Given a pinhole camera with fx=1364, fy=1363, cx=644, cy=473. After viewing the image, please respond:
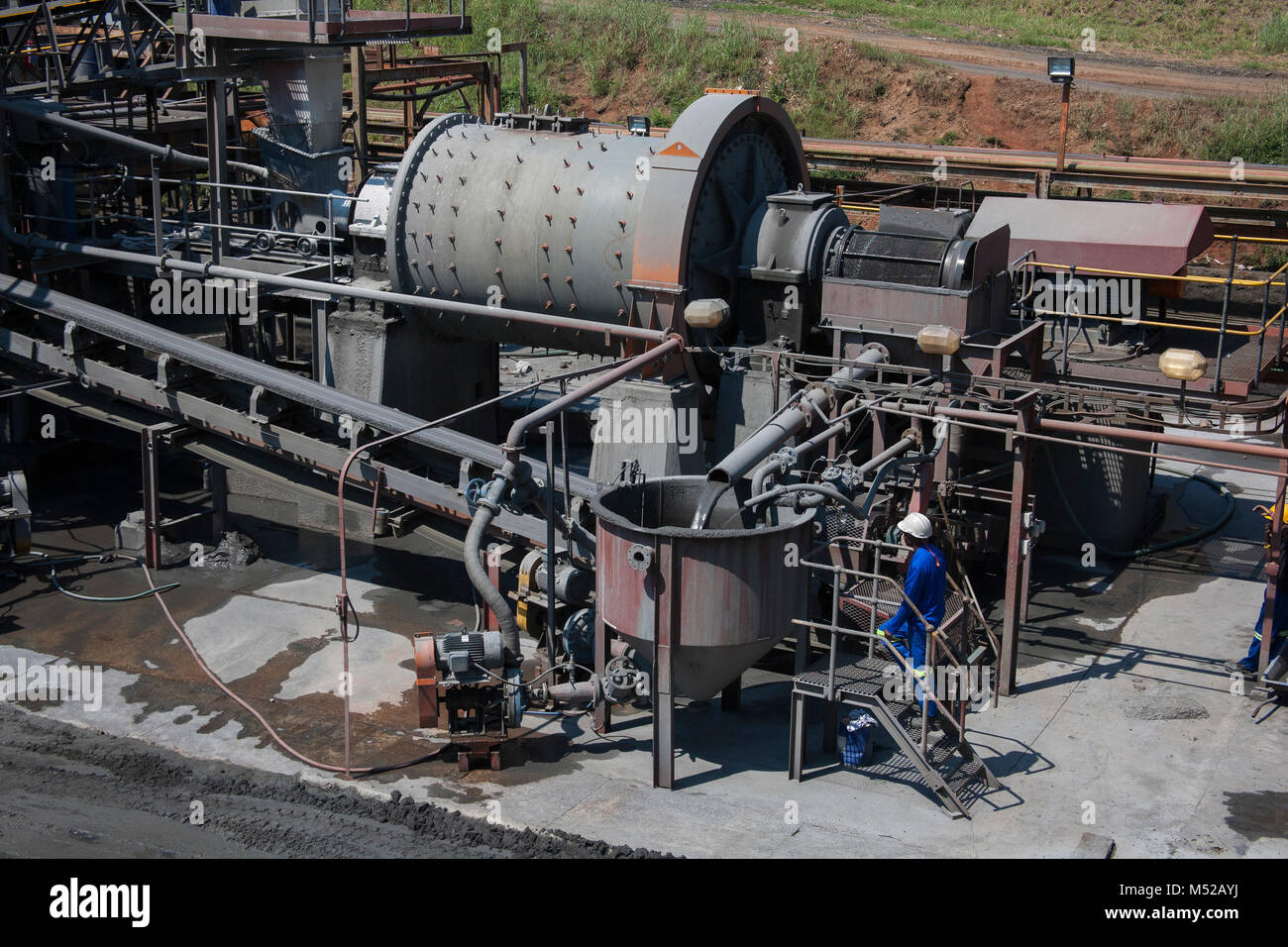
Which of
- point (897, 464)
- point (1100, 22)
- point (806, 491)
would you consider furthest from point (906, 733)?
point (1100, 22)

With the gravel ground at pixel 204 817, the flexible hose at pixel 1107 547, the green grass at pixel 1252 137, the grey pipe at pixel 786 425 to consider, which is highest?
the green grass at pixel 1252 137

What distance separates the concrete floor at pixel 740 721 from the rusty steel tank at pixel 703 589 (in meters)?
1.02

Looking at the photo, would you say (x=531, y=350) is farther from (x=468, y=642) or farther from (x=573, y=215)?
(x=468, y=642)

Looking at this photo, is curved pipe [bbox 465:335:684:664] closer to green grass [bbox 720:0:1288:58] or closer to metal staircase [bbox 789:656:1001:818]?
metal staircase [bbox 789:656:1001:818]

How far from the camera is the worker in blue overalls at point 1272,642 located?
40.4ft

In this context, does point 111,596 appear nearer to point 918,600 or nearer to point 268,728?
point 268,728

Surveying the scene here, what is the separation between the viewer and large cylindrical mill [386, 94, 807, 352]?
14.1 metres

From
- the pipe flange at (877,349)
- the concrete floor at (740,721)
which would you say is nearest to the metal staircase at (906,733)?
the concrete floor at (740,721)

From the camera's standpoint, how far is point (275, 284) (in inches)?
602

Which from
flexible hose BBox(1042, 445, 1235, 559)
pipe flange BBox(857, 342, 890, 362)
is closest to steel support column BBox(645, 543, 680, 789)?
pipe flange BBox(857, 342, 890, 362)

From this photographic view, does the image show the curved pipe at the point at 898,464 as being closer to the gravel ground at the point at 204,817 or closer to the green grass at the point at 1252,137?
→ the gravel ground at the point at 204,817

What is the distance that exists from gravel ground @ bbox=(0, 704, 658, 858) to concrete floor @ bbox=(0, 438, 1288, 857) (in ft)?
1.11

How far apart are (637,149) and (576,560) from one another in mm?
4961

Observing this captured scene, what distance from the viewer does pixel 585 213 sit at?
47.7 feet
